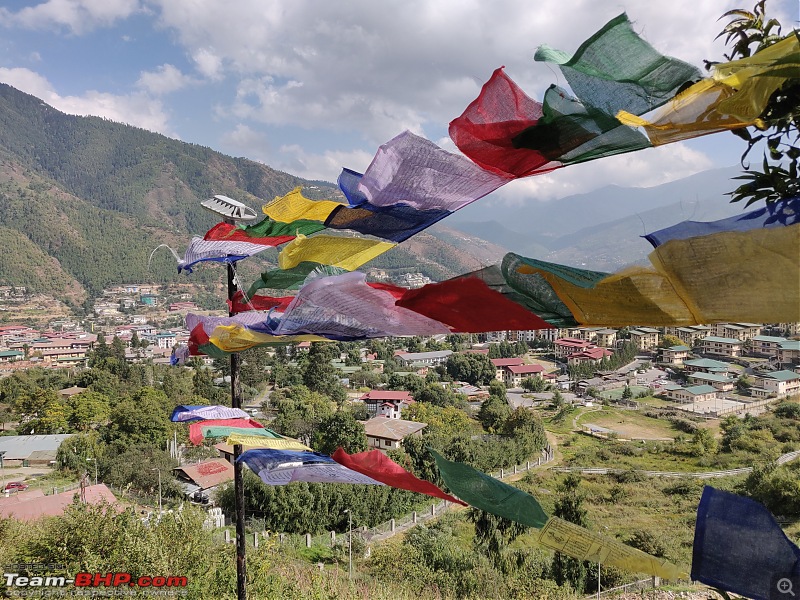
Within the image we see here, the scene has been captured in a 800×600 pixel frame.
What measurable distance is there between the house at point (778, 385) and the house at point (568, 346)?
490 inches

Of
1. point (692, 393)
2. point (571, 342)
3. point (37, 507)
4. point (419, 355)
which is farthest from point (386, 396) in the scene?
point (571, 342)

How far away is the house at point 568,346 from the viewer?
39.0 m

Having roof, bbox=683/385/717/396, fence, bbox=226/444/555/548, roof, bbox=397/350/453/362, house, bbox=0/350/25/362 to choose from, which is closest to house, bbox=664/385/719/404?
roof, bbox=683/385/717/396

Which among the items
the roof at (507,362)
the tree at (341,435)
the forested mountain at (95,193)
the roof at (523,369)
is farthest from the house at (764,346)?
the forested mountain at (95,193)

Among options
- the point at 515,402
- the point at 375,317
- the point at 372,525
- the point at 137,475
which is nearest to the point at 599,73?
the point at 375,317

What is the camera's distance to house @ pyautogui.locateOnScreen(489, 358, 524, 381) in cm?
3359

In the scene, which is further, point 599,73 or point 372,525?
point 372,525

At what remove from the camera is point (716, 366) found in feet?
99.8

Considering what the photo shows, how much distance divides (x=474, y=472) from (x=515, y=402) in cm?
2634

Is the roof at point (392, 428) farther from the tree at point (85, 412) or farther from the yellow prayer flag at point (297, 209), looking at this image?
the yellow prayer flag at point (297, 209)

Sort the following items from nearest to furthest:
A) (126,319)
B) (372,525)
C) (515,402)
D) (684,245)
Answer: (684,245), (372,525), (515,402), (126,319)

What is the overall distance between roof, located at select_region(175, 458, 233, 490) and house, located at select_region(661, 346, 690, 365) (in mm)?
28977

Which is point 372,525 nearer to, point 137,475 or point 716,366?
point 137,475

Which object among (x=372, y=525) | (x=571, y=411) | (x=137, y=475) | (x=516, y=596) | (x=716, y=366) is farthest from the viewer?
(x=716, y=366)
